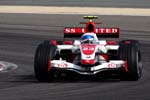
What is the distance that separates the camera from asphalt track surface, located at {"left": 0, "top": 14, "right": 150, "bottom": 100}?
15.0 metres

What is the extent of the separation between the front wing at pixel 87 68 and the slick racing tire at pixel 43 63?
169 millimetres

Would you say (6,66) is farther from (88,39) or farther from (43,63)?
(43,63)

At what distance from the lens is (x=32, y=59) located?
22.5 metres

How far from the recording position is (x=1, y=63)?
21.5 metres
